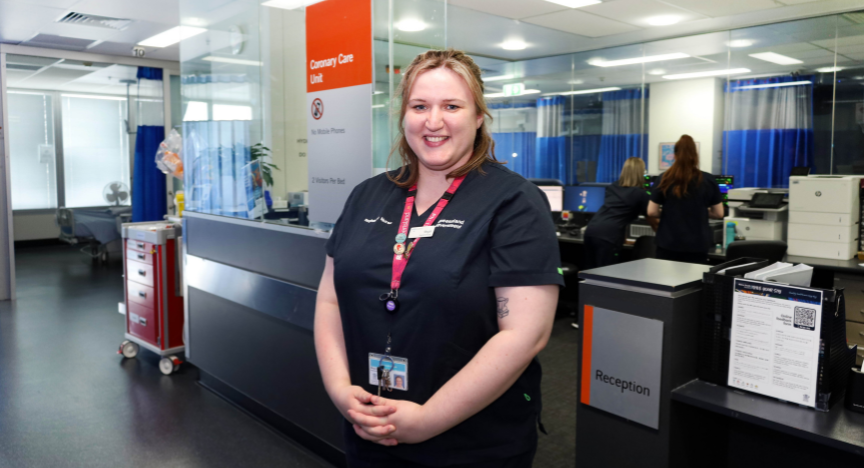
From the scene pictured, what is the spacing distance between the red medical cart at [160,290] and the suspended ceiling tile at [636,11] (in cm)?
379

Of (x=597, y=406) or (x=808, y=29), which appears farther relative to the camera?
(x=808, y=29)

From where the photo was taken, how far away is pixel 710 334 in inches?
67.1

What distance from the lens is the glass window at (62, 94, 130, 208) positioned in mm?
10109

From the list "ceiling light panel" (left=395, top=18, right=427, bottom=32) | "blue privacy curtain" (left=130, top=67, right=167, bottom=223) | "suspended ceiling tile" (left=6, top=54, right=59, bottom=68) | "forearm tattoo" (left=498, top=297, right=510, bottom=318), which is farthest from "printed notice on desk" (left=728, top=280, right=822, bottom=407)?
"suspended ceiling tile" (left=6, top=54, right=59, bottom=68)

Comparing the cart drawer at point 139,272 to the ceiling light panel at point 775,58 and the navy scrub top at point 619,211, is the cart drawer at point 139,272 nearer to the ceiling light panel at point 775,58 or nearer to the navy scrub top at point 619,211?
the navy scrub top at point 619,211

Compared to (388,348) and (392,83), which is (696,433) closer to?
(388,348)

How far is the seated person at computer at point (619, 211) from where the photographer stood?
4.76 meters

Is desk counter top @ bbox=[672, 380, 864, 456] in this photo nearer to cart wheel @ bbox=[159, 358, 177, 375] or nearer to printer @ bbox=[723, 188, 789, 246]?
printer @ bbox=[723, 188, 789, 246]

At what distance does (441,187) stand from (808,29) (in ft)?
18.5

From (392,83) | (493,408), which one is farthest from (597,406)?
(392,83)

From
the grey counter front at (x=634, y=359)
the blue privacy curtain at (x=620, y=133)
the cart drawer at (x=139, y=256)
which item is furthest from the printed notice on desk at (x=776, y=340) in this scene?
the blue privacy curtain at (x=620, y=133)

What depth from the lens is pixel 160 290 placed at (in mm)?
3977

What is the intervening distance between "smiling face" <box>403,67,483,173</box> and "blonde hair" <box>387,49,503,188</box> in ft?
0.05

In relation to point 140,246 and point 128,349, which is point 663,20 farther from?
point 128,349
